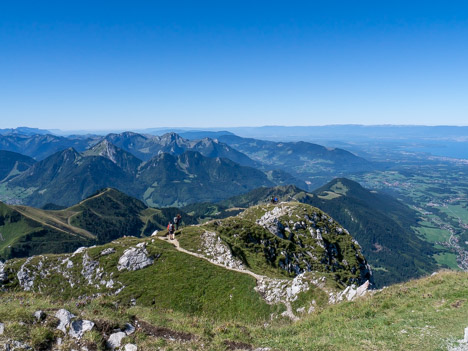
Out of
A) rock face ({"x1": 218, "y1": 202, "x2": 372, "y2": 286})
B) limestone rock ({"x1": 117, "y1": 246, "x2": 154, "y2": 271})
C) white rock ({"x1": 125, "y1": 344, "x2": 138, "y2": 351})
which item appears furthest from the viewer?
rock face ({"x1": 218, "y1": 202, "x2": 372, "y2": 286})

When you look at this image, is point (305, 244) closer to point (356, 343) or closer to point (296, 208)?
point (296, 208)

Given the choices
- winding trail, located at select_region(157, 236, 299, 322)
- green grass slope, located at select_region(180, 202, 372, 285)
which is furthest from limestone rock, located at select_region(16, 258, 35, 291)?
green grass slope, located at select_region(180, 202, 372, 285)

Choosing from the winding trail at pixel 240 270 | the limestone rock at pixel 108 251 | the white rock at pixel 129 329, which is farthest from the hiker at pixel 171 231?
the white rock at pixel 129 329

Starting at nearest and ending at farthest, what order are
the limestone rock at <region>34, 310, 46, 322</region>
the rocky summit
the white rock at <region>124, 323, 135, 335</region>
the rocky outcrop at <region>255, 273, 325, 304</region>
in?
the limestone rock at <region>34, 310, 46, 322</region>, the rocky summit, the white rock at <region>124, 323, 135, 335</region>, the rocky outcrop at <region>255, 273, 325, 304</region>

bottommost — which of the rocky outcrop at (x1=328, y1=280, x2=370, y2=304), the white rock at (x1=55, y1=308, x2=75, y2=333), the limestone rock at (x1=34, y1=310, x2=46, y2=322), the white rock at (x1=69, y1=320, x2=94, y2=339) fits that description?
the rocky outcrop at (x1=328, y1=280, x2=370, y2=304)

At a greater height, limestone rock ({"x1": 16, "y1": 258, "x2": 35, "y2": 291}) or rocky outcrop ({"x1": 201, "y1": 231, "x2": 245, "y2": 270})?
rocky outcrop ({"x1": 201, "y1": 231, "x2": 245, "y2": 270})

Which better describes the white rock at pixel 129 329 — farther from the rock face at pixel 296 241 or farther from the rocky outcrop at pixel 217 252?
the rock face at pixel 296 241

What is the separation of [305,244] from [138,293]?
5851cm

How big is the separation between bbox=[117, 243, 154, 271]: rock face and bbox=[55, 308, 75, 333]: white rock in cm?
4000

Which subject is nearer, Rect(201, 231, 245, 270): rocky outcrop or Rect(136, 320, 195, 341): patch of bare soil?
Rect(136, 320, 195, 341): patch of bare soil

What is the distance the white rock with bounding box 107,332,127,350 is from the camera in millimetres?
15617

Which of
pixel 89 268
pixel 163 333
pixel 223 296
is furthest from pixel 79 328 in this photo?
pixel 89 268

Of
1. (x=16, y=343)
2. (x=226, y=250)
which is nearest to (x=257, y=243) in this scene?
(x=226, y=250)

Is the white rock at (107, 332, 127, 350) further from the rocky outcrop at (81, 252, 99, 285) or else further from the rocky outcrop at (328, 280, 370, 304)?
the rocky outcrop at (81, 252, 99, 285)
